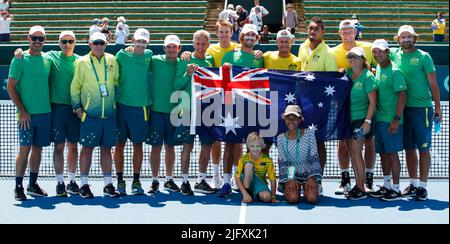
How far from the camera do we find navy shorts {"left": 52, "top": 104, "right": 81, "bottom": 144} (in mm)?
10047

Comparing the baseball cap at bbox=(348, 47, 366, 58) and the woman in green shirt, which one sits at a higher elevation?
the baseball cap at bbox=(348, 47, 366, 58)

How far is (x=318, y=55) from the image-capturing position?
1027cm

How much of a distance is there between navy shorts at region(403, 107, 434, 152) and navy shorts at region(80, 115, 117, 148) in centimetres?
336

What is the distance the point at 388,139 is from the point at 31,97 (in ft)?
13.3

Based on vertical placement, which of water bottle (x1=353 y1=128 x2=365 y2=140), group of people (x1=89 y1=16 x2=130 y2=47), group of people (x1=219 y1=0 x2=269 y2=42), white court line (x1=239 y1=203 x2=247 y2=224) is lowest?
white court line (x1=239 y1=203 x2=247 y2=224)

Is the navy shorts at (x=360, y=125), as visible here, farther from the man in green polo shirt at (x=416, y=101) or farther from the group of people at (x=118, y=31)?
the group of people at (x=118, y=31)

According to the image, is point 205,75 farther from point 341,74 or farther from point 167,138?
point 341,74

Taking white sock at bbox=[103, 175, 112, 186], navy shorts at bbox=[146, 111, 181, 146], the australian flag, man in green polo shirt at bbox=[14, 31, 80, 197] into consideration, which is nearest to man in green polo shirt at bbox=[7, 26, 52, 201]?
man in green polo shirt at bbox=[14, 31, 80, 197]

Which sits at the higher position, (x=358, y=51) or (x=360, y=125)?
(x=358, y=51)

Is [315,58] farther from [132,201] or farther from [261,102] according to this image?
[132,201]

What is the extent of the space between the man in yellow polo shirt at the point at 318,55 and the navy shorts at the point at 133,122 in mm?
2024

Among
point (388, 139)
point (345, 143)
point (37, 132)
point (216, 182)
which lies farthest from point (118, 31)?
point (388, 139)

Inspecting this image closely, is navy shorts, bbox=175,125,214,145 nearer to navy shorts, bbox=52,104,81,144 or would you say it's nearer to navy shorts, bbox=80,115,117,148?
navy shorts, bbox=80,115,117,148

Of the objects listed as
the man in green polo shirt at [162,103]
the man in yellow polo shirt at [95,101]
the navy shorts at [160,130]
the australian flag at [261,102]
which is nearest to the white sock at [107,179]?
the man in yellow polo shirt at [95,101]
